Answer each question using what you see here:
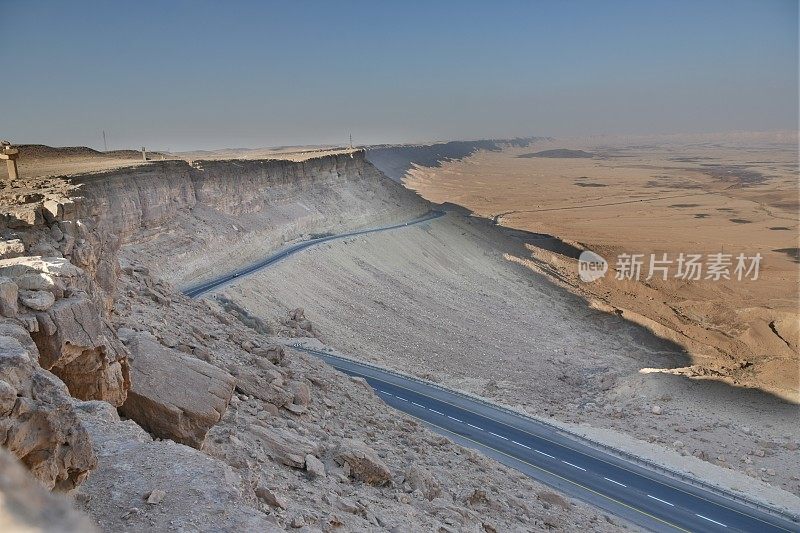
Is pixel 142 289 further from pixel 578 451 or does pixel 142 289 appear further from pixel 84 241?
pixel 578 451

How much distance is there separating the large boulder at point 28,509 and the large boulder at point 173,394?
798 cm

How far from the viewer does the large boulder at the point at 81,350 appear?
7.91 meters

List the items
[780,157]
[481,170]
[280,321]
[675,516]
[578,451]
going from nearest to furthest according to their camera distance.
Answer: [675,516]
[578,451]
[280,321]
[481,170]
[780,157]

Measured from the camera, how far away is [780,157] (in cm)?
18175

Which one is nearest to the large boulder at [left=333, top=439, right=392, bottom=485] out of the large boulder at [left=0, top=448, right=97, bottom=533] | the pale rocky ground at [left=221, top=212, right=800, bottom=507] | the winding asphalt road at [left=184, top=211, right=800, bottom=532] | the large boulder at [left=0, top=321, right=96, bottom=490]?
the large boulder at [left=0, top=321, right=96, bottom=490]

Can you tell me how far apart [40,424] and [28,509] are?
4675 mm

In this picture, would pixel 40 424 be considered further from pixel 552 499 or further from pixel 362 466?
pixel 552 499

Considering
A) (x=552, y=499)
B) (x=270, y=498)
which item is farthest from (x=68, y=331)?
(x=552, y=499)

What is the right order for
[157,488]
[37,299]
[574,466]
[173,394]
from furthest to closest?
[574,466]
[173,394]
[37,299]
[157,488]

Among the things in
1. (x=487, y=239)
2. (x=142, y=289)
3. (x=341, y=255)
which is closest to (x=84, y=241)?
(x=142, y=289)

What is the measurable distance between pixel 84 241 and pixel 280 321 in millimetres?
17655

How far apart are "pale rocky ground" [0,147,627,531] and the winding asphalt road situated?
2269 millimetres

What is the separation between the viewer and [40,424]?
583 cm

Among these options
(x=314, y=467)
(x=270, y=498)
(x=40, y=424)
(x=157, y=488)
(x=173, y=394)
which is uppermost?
(x=40, y=424)
